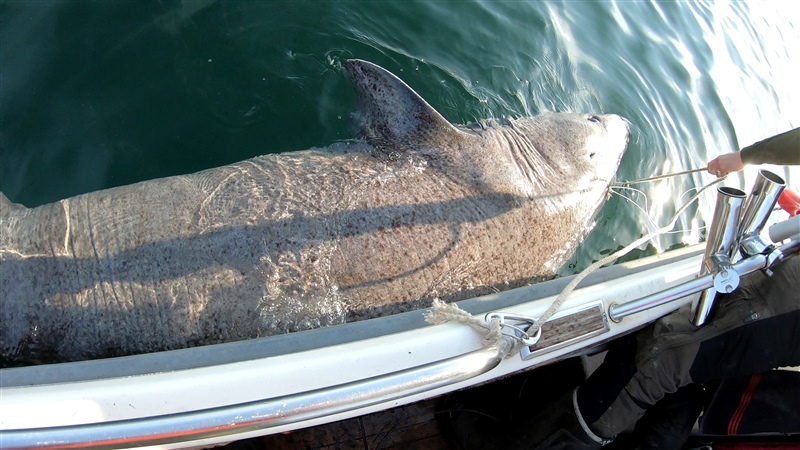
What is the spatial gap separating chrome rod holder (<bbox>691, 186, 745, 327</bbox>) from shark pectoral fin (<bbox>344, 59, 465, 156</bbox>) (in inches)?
87.0

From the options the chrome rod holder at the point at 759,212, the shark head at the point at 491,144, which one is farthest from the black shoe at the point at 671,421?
the shark head at the point at 491,144

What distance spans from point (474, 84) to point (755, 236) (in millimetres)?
4167

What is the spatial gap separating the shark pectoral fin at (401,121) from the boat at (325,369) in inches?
66.7

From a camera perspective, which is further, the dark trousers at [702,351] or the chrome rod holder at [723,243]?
the dark trousers at [702,351]

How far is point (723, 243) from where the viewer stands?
9.61ft

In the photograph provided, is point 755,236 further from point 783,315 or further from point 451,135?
point 451,135

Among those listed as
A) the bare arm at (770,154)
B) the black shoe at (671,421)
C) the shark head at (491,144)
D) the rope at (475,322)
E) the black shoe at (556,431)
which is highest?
the bare arm at (770,154)

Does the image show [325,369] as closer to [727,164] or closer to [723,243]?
[723,243]

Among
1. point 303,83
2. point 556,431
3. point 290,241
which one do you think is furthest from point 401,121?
point 556,431

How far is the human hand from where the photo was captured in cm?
400

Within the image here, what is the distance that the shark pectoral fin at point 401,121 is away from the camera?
4.55m

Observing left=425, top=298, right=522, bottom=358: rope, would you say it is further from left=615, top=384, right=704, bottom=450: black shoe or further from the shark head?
the shark head

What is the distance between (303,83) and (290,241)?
8.56 ft

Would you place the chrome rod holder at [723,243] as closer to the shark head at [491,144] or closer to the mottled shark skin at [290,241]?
the mottled shark skin at [290,241]
